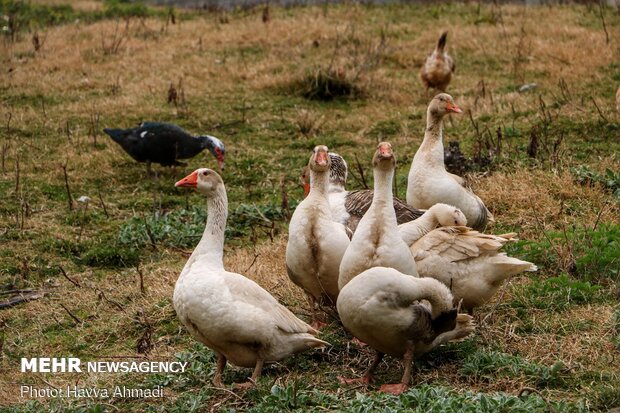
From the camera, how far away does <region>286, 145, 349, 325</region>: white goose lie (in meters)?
6.45

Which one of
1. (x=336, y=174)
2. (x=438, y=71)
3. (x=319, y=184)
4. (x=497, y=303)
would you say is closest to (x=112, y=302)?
(x=319, y=184)

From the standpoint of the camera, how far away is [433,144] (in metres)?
8.15

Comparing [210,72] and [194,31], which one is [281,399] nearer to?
[210,72]

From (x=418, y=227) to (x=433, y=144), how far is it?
4.63ft

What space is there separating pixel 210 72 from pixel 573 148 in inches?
231

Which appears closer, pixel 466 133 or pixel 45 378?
pixel 45 378

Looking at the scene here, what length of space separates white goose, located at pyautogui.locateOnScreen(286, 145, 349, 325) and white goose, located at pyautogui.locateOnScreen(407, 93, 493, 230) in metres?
1.40

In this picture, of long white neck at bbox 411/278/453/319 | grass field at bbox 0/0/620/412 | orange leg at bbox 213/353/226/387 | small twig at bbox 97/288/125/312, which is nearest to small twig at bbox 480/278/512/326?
grass field at bbox 0/0/620/412

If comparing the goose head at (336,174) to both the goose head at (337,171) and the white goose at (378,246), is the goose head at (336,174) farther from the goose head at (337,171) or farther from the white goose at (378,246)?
the white goose at (378,246)

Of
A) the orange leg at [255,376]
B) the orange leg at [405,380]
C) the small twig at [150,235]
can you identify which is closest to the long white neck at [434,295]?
the orange leg at [405,380]

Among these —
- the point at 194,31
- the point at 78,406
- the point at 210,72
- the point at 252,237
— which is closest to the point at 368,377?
the point at 78,406

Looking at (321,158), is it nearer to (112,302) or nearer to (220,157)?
(112,302)

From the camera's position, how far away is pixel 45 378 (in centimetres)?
648

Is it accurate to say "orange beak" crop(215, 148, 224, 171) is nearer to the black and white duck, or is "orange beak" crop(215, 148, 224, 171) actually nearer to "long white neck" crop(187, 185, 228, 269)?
the black and white duck
